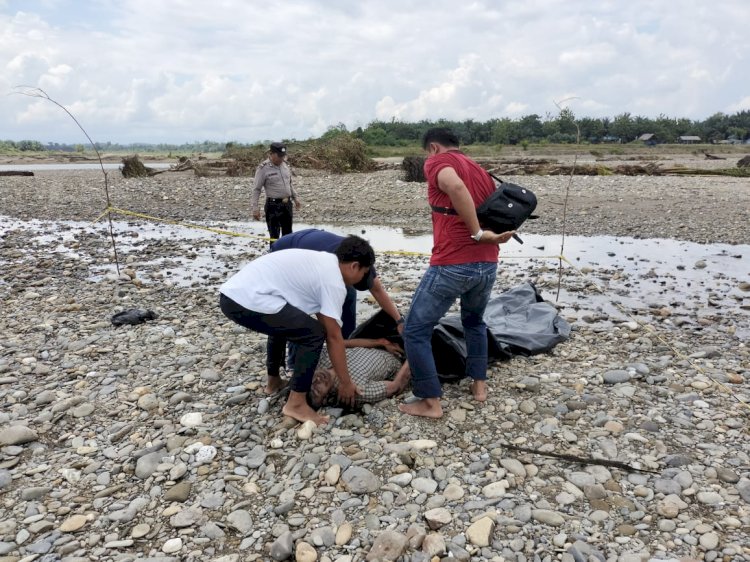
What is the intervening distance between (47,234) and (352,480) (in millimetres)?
13515

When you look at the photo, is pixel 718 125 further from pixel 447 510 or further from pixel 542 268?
pixel 447 510

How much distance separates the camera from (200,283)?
28.4 ft

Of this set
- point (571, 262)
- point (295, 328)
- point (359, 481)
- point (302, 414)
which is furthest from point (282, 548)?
point (571, 262)

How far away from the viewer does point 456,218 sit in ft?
11.8

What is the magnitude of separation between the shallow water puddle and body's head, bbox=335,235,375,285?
159 inches

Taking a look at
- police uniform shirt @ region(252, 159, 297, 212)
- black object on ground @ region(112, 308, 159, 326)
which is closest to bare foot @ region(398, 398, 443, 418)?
black object on ground @ region(112, 308, 159, 326)

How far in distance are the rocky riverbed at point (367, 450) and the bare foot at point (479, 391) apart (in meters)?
0.07

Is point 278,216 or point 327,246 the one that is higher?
point 327,246

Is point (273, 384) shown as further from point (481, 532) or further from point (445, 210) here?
point (481, 532)

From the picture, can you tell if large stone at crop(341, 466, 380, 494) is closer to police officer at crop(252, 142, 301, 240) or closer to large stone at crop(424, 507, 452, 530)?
large stone at crop(424, 507, 452, 530)

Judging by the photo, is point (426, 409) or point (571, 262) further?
point (571, 262)

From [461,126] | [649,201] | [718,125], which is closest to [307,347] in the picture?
[649,201]

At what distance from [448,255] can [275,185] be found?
5.40 metres

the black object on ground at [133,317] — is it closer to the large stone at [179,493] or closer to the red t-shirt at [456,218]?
the large stone at [179,493]
